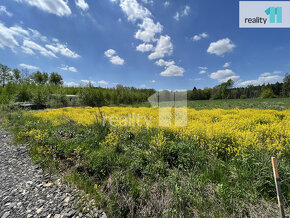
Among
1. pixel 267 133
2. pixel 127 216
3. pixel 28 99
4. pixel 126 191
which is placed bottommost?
pixel 127 216

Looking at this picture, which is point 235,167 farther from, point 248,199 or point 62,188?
point 62,188

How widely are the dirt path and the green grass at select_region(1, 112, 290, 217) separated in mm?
264

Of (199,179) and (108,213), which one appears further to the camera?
(199,179)

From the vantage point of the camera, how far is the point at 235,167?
2566 millimetres

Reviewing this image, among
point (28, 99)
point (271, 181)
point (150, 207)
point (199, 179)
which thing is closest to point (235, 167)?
point (271, 181)

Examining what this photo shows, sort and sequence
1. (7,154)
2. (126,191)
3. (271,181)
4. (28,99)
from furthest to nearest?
(28,99) < (7,154) < (126,191) < (271,181)

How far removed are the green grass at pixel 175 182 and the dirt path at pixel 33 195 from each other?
264mm

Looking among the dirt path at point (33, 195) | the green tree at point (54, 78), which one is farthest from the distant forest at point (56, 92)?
the dirt path at point (33, 195)

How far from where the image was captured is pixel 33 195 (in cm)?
241

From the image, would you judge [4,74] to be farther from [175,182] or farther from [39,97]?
[175,182]

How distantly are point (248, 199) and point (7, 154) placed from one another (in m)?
7.25

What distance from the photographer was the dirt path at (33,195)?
6.75 feet

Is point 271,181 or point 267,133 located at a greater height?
point 267,133

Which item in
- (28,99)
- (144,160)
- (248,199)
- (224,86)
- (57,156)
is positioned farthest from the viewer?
(224,86)
